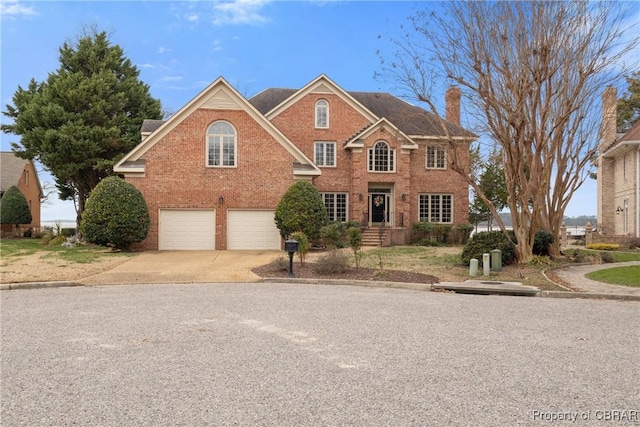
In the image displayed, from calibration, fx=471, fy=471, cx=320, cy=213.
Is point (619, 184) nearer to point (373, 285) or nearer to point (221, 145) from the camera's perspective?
point (373, 285)

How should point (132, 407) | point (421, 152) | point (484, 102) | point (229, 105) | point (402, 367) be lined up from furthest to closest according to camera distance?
point (421, 152)
point (229, 105)
point (484, 102)
point (402, 367)
point (132, 407)

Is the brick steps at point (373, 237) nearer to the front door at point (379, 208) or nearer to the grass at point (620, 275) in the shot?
the front door at point (379, 208)

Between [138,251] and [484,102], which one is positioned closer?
[484,102]

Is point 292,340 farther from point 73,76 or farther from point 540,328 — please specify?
point 73,76

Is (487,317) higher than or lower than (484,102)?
lower

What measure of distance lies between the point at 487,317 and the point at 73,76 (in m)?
31.4

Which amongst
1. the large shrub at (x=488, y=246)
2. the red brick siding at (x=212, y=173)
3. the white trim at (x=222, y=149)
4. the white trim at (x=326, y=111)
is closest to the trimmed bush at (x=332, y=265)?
the large shrub at (x=488, y=246)

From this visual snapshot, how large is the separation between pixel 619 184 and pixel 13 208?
39457 mm

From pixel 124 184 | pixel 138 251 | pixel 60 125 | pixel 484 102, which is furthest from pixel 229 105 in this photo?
pixel 60 125

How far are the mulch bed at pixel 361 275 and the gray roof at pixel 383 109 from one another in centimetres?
1590

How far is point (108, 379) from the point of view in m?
4.57

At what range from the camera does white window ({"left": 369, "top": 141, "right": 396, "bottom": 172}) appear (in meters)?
27.2

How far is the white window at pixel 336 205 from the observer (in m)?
27.8

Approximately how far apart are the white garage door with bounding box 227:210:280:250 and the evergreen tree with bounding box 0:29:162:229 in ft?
40.8
